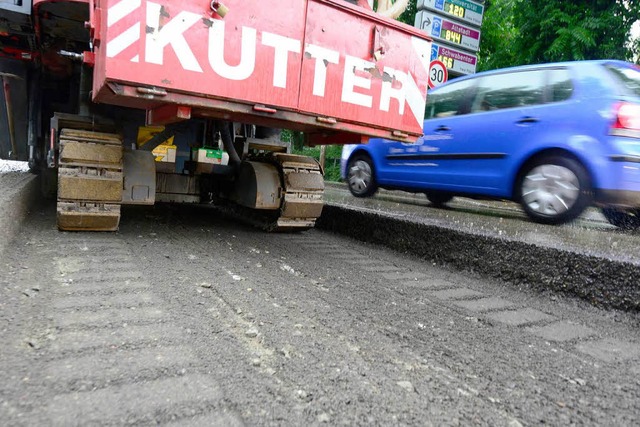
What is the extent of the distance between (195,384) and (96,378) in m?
0.31

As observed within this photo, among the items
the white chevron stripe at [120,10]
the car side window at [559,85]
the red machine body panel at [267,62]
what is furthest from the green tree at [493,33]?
the white chevron stripe at [120,10]

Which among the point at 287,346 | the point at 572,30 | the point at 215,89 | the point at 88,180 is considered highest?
the point at 572,30

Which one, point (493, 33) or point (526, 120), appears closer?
point (526, 120)

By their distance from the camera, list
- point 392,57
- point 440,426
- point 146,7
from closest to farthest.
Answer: point 440,426 → point 146,7 → point 392,57

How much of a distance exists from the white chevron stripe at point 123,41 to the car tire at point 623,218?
15.0 feet

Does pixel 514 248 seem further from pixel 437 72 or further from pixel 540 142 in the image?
pixel 437 72

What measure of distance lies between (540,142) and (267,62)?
281 centimetres

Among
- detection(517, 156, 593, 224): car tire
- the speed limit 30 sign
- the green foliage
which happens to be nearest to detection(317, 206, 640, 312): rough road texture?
detection(517, 156, 593, 224): car tire

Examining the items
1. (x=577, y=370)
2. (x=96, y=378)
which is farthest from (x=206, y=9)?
(x=577, y=370)

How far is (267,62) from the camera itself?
2.84 metres

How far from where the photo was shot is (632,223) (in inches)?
179

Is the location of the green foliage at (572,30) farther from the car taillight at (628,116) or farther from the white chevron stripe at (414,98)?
the white chevron stripe at (414,98)

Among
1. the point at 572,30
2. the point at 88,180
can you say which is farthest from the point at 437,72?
the point at 88,180

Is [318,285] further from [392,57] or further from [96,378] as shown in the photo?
[392,57]
